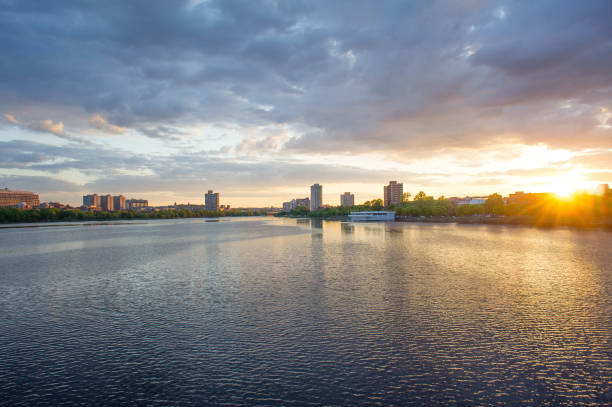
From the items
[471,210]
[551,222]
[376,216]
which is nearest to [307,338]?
[551,222]

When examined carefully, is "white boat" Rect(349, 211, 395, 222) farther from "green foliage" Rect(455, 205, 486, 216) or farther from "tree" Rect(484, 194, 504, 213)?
"tree" Rect(484, 194, 504, 213)

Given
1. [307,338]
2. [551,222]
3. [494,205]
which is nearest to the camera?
[307,338]

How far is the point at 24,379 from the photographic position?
10.4 m

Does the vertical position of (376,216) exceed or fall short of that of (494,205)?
it falls short

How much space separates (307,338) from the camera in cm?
1334

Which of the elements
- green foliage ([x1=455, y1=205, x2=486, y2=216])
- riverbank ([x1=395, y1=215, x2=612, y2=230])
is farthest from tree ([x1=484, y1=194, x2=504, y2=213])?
riverbank ([x1=395, y1=215, x2=612, y2=230])

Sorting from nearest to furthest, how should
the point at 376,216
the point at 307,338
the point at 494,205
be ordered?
the point at 307,338 → the point at 494,205 → the point at 376,216

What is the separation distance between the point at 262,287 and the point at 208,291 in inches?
125

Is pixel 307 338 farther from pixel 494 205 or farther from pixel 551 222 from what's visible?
pixel 494 205

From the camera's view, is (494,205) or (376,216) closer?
(494,205)

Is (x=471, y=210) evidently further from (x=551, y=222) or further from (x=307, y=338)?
(x=307, y=338)

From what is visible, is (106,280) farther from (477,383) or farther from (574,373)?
(574,373)

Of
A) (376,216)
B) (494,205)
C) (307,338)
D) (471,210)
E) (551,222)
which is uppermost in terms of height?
(494,205)

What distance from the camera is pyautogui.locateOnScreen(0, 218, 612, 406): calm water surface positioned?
970 centimetres
